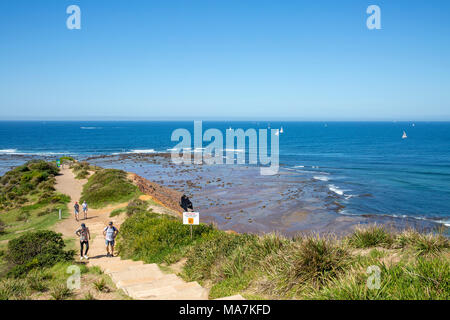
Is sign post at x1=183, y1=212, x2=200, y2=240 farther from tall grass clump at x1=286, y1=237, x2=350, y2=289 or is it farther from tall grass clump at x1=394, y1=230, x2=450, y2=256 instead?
tall grass clump at x1=394, y1=230, x2=450, y2=256

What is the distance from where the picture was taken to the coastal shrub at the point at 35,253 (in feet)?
38.0

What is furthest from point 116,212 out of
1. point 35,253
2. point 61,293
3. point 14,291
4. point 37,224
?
point 61,293

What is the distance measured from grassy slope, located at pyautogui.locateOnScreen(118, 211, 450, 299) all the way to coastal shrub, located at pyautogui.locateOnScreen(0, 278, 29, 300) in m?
4.04

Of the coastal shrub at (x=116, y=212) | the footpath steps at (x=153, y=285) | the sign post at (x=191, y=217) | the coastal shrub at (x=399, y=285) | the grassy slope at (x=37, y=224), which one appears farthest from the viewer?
the coastal shrub at (x=116, y=212)

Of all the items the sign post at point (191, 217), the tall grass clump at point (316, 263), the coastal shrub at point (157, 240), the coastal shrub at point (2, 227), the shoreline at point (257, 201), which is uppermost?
the tall grass clump at point (316, 263)

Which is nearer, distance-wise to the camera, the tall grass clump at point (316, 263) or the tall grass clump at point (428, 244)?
the tall grass clump at point (316, 263)

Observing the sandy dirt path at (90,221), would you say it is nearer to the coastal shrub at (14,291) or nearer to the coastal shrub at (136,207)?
the coastal shrub at (136,207)

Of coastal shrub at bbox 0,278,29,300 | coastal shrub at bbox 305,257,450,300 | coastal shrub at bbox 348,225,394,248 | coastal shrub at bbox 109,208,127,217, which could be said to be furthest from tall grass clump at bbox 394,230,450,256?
coastal shrub at bbox 109,208,127,217

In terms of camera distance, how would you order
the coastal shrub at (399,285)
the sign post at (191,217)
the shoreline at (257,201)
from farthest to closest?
1. the shoreline at (257,201)
2. the sign post at (191,217)
3. the coastal shrub at (399,285)

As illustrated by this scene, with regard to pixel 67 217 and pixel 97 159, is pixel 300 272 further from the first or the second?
pixel 97 159

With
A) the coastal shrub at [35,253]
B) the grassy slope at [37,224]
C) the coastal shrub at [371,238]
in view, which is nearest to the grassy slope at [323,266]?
the coastal shrub at [371,238]

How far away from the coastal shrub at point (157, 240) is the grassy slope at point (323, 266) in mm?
447

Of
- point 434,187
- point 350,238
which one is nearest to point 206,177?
point 434,187

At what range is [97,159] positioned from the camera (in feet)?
214
